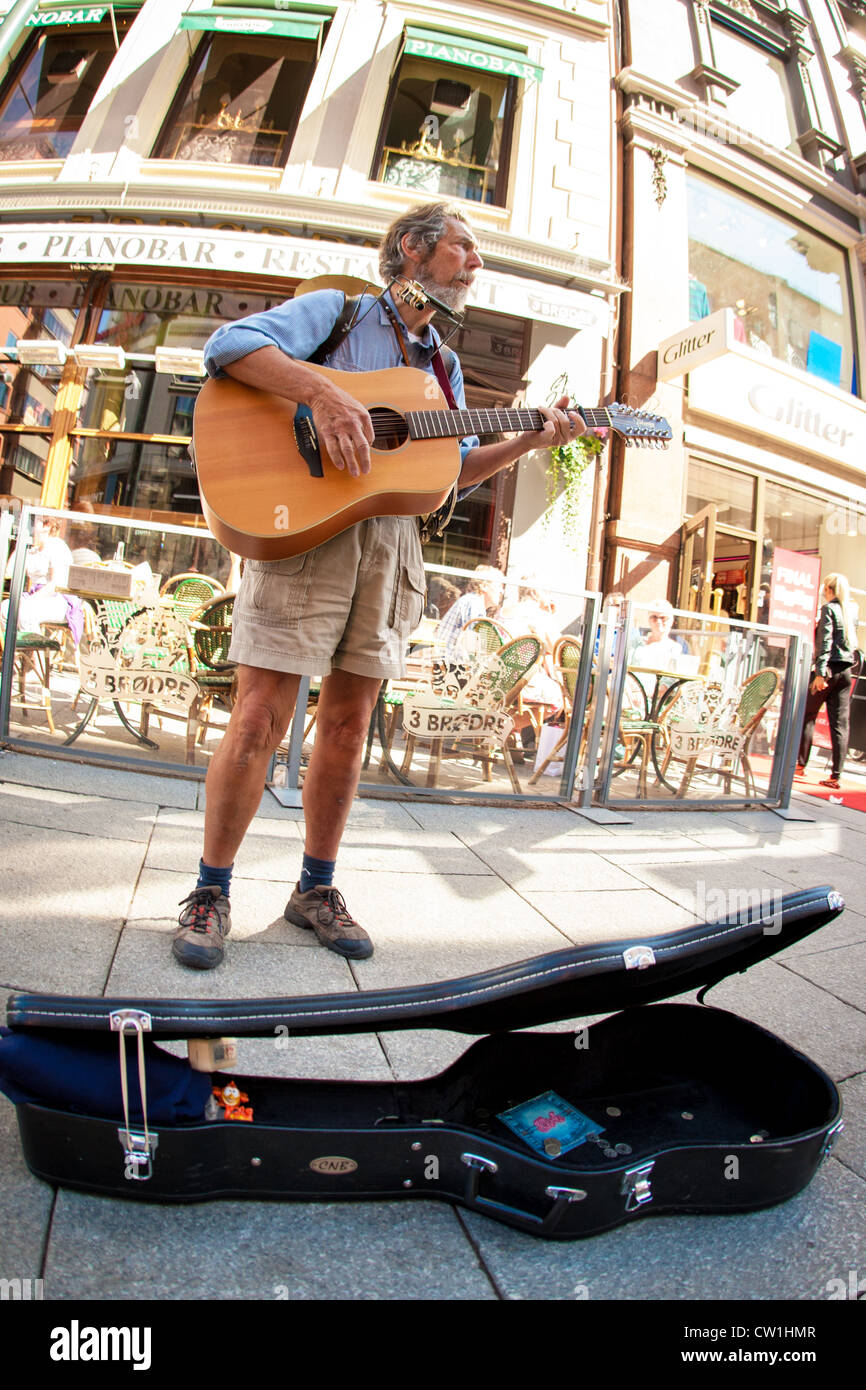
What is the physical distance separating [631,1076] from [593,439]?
7763mm

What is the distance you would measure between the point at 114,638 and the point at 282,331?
245 cm

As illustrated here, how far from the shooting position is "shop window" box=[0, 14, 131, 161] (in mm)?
9102

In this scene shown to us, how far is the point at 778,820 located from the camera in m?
4.72

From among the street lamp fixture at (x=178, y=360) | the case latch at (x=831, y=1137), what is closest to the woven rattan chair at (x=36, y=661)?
the case latch at (x=831, y=1137)

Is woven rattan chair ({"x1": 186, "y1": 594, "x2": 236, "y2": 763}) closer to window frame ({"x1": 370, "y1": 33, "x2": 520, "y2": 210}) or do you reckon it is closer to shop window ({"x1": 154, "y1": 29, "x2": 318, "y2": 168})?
window frame ({"x1": 370, "y1": 33, "x2": 520, "y2": 210})

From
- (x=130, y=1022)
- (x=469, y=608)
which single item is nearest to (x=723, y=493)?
(x=469, y=608)

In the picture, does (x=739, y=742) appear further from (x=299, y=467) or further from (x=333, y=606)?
(x=299, y=467)

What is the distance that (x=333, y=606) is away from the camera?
183 cm

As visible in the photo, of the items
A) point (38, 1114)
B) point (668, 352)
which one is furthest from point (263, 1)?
point (38, 1114)

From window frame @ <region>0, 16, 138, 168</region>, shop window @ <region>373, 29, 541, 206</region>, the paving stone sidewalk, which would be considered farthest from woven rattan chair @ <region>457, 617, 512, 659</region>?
window frame @ <region>0, 16, 138, 168</region>

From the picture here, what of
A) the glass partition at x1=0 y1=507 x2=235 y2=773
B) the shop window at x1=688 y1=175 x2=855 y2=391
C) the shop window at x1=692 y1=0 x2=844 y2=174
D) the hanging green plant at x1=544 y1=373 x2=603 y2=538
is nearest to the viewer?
the glass partition at x1=0 y1=507 x2=235 y2=773

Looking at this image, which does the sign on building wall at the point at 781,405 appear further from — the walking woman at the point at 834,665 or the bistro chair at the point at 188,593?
the bistro chair at the point at 188,593

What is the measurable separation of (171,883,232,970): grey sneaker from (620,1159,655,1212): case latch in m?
1.04

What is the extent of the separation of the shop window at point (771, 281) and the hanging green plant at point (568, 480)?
130 inches
